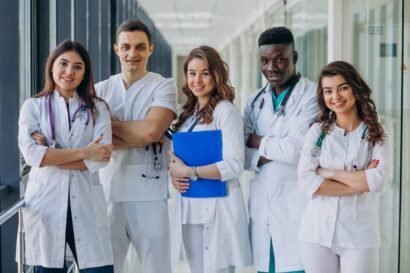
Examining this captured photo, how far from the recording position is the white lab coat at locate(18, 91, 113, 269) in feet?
8.21

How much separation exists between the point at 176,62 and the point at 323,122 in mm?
30810

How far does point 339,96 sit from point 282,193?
1.65 feet

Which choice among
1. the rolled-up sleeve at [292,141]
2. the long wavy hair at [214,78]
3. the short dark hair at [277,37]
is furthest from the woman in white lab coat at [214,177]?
the short dark hair at [277,37]

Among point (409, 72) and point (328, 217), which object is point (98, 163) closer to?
point (328, 217)

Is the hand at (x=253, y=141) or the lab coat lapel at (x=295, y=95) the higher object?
the lab coat lapel at (x=295, y=95)

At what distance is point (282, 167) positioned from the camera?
8.85 feet

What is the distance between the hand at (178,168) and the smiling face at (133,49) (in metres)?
0.45

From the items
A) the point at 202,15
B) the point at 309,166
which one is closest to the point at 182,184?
the point at 309,166

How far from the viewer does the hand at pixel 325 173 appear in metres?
2.41

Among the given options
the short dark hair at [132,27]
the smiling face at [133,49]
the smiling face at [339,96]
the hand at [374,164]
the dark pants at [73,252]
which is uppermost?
the short dark hair at [132,27]

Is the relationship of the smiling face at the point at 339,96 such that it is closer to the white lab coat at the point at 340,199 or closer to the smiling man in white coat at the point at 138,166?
the white lab coat at the point at 340,199

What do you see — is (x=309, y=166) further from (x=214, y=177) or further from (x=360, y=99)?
(x=214, y=177)

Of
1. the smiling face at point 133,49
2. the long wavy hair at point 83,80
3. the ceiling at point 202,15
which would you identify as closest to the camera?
the long wavy hair at point 83,80

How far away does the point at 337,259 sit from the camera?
243cm
